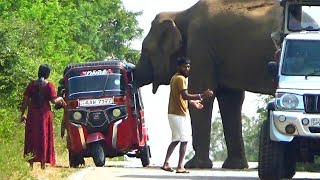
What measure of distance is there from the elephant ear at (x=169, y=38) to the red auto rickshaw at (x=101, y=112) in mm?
3779

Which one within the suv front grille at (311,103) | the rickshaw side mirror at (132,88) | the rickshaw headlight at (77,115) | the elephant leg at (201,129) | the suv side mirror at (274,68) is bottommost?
the elephant leg at (201,129)

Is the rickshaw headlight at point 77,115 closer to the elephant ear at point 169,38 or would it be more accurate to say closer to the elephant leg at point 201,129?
the elephant leg at point 201,129

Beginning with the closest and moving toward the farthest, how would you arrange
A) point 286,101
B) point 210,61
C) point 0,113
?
point 286,101 → point 0,113 → point 210,61

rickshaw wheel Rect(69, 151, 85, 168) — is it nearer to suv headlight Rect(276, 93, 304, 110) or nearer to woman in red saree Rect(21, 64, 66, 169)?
woman in red saree Rect(21, 64, 66, 169)

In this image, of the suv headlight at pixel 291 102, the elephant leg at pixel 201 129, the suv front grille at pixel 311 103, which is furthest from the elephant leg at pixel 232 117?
the suv front grille at pixel 311 103

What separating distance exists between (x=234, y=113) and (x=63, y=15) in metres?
20.4

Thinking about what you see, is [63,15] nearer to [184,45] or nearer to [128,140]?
[184,45]

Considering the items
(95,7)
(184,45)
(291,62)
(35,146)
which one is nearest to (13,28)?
(184,45)

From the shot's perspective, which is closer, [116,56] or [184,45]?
[184,45]

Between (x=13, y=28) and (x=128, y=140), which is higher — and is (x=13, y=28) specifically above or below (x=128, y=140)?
above

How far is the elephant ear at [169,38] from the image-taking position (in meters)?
35.1

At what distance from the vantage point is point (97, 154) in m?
30.0

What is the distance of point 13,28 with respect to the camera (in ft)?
119

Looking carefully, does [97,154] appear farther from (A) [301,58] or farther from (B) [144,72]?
(A) [301,58]
